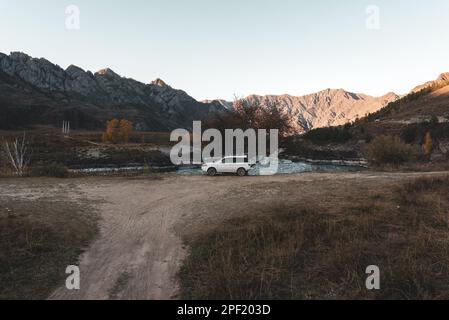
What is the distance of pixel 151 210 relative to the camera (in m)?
14.8

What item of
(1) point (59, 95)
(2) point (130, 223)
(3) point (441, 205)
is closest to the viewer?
(2) point (130, 223)

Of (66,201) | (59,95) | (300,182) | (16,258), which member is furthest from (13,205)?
(59,95)

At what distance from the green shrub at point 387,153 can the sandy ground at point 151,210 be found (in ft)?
56.2

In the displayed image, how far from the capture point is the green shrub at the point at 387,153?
36.3m

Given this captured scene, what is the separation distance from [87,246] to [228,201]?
7012mm

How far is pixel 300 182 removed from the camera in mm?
21375

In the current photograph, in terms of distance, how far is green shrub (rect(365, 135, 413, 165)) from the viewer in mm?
36344

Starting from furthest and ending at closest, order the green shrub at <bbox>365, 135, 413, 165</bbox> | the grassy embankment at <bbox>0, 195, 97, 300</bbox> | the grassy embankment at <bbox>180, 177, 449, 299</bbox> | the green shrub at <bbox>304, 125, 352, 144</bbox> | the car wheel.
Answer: the green shrub at <bbox>304, 125, 352, 144</bbox>, the green shrub at <bbox>365, 135, 413, 165</bbox>, the car wheel, the grassy embankment at <bbox>0, 195, 97, 300</bbox>, the grassy embankment at <bbox>180, 177, 449, 299</bbox>

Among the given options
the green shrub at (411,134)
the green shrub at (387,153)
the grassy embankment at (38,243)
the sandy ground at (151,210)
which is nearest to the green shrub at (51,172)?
the sandy ground at (151,210)

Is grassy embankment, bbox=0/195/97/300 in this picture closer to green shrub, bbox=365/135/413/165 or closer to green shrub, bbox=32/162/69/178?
green shrub, bbox=32/162/69/178

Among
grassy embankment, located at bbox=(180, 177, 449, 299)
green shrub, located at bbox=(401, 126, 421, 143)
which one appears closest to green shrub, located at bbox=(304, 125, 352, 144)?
green shrub, located at bbox=(401, 126, 421, 143)

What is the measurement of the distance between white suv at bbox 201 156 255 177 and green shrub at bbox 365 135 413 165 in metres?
16.7

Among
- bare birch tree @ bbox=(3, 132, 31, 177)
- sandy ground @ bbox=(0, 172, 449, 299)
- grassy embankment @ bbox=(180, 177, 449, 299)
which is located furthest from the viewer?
bare birch tree @ bbox=(3, 132, 31, 177)
